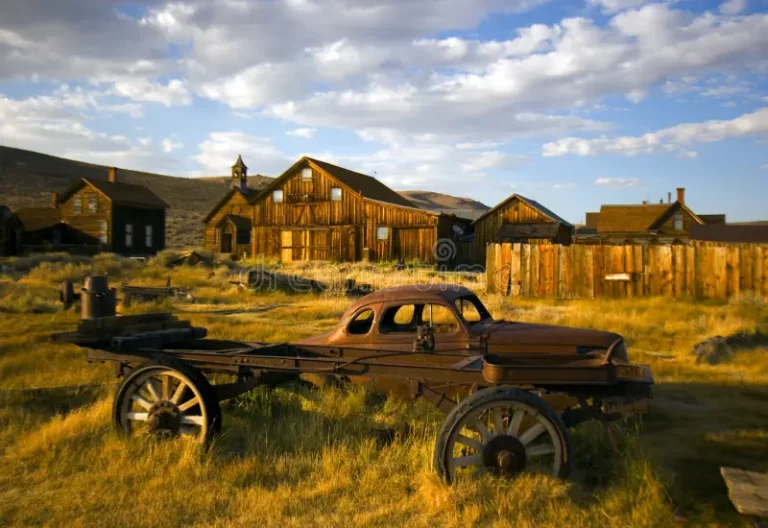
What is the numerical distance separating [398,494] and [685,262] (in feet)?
50.7

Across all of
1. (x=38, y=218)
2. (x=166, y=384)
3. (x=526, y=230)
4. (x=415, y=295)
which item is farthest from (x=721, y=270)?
(x=38, y=218)

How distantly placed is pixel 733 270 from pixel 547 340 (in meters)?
13.1

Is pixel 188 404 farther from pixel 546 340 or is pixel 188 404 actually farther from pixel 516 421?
pixel 546 340

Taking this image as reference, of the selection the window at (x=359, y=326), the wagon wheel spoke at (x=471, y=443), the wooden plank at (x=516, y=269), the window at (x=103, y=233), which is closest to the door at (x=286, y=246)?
the window at (x=103, y=233)

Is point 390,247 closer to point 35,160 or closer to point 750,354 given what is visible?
point 750,354

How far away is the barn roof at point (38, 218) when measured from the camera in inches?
1688

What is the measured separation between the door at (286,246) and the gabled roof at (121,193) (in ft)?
47.5

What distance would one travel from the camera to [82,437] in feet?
19.2

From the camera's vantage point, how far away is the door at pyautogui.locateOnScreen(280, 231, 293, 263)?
123 ft

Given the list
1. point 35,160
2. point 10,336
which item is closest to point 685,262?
point 10,336

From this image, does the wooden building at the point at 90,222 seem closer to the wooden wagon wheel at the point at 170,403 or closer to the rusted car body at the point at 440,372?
the rusted car body at the point at 440,372

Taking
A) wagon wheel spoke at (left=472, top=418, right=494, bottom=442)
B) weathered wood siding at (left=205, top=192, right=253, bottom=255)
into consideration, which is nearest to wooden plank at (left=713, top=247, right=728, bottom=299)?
wagon wheel spoke at (left=472, top=418, right=494, bottom=442)

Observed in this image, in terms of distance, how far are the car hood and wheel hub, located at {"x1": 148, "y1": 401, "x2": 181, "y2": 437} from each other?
3348 millimetres

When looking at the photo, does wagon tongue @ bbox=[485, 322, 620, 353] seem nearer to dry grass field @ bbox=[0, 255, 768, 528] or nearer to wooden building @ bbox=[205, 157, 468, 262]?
dry grass field @ bbox=[0, 255, 768, 528]
